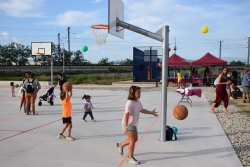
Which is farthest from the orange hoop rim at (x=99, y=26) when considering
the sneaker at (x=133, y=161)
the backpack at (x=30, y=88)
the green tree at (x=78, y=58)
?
the green tree at (x=78, y=58)

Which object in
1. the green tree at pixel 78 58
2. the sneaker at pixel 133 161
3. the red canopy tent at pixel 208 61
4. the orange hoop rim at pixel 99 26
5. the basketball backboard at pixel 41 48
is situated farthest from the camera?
the green tree at pixel 78 58

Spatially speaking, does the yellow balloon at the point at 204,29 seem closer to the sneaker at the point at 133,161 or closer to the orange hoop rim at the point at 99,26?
the orange hoop rim at the point at 99,26

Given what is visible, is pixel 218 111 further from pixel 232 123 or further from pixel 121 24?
pixel 121 24

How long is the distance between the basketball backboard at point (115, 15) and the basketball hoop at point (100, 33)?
195 cm

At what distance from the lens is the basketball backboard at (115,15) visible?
668cm

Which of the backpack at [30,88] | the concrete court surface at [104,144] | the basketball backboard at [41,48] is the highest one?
the basketball backboard at [41,48]

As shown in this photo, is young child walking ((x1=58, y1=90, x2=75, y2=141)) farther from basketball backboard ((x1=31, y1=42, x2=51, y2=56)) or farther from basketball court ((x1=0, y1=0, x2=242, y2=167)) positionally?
basketball backboard ((x1=31, y1=42, x2=51, y2=56))

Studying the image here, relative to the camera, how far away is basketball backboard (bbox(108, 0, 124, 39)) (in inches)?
Answer: 263

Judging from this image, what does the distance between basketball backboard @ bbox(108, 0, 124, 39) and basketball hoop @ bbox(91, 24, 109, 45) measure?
195 cm

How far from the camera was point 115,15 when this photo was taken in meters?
6.88

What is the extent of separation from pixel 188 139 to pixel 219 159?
4.99 ft

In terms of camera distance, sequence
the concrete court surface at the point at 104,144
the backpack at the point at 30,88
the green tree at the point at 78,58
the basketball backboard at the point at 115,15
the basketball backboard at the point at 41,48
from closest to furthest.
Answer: the concrete court surface at the point at 104,144 < the basketball backboard at the point at 115,15 < the backpack at the point at 30,88 < the basketball backboard at the point at 41,48 < the green tree at the point at 78,58


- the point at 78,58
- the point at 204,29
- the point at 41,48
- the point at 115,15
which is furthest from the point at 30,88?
the point at 78,58

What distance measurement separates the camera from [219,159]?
550cm
